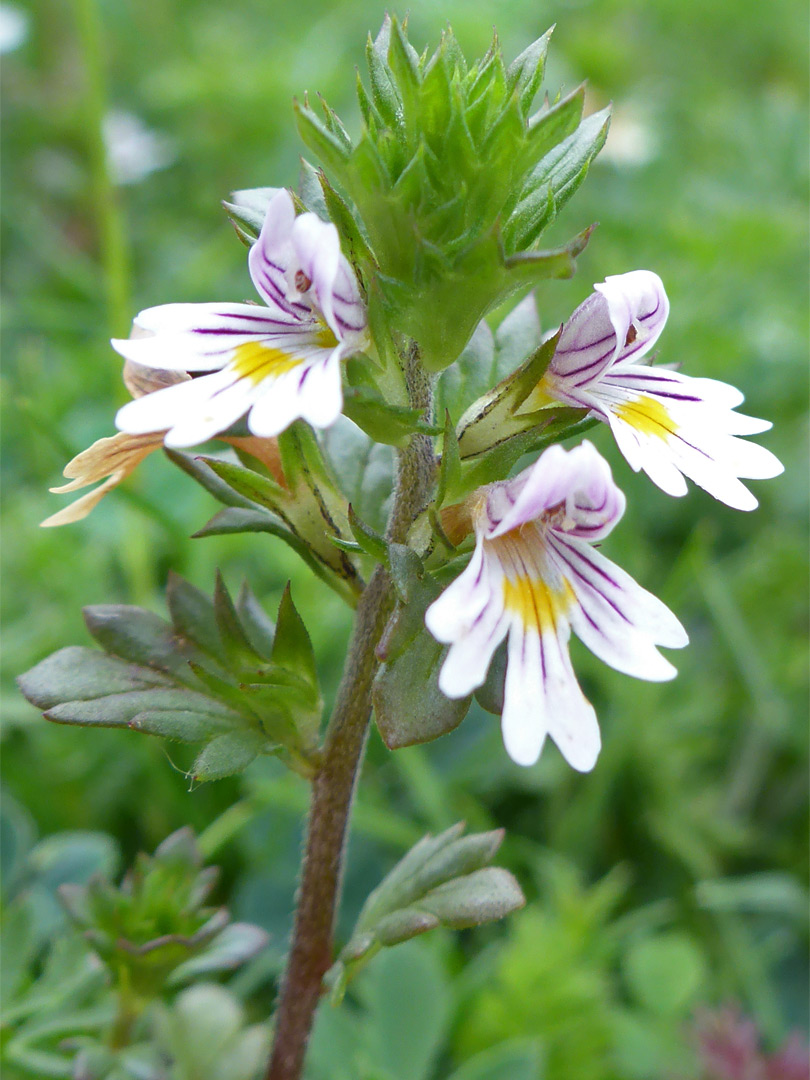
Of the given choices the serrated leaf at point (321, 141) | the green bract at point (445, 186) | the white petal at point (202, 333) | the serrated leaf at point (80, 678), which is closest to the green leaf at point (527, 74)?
the green bract at point (445, 186)

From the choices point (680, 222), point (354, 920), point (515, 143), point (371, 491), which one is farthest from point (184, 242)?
point (515, 143)

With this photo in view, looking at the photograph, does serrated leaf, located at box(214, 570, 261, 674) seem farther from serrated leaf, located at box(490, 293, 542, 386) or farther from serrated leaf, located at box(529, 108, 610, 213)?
serrated leaf, located at box(529, 108, 610, 213)

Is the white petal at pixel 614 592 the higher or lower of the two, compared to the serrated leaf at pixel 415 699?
higher

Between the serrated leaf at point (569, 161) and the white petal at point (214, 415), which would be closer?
the white petal at point (214, 415)

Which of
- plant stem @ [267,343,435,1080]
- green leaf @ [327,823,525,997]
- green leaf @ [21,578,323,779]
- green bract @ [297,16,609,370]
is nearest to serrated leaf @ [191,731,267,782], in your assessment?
green leaf @ [21,578,323,779]

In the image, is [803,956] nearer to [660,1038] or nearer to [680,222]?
[660,1038]

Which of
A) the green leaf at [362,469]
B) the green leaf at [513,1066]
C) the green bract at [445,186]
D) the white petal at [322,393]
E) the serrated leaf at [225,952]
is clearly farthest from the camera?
the green leaf at [513,1066]

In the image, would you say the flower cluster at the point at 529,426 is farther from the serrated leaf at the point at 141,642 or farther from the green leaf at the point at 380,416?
the serrated leaf at the point at 141,642
